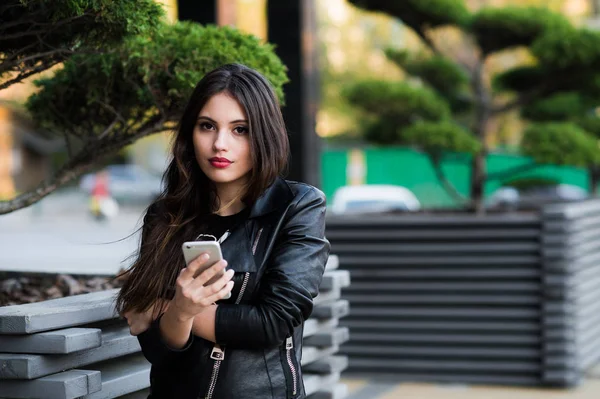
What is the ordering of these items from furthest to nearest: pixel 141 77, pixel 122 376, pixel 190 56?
pixel 141 77 < pixel 190 56 < pixel 122 376

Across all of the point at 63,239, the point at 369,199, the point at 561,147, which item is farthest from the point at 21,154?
the point at 561,147

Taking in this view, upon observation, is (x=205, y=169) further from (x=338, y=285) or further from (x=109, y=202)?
(x=109, y=202)

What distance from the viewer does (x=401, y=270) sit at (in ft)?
23.0

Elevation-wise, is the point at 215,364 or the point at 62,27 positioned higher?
the point at 62,27

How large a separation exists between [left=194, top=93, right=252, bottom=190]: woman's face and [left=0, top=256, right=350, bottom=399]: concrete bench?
0.65m

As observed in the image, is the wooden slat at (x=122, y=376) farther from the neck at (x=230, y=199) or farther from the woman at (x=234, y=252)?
the neck at (x=230, y=199)

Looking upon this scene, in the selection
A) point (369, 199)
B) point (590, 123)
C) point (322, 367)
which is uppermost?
point (590, 123)

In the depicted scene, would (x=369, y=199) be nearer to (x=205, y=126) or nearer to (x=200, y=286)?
(x=205, y=126)

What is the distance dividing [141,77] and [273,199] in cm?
173

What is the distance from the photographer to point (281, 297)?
8.05 ft

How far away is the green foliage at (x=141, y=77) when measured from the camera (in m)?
3.99

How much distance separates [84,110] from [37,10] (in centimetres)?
121

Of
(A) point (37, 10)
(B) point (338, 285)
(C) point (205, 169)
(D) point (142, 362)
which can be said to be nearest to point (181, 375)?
(C) point (205, 169)

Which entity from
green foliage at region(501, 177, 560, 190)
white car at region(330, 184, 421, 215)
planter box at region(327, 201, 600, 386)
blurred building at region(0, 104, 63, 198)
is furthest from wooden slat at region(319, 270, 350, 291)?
blurred building at region(0, 104, 63, 198)
